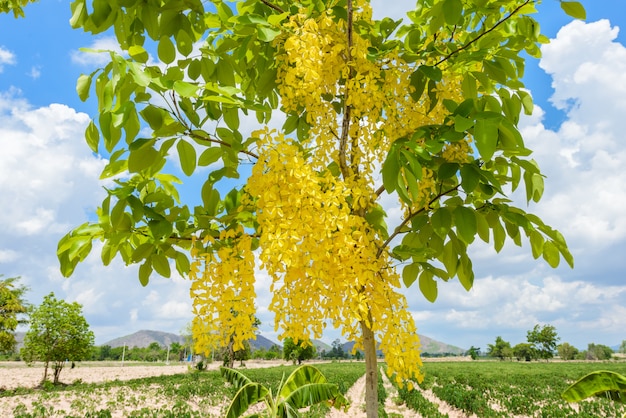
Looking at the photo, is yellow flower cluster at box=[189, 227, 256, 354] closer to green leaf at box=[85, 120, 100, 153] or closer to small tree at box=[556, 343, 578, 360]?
green leaf at box=[85, 120, 100, 153]

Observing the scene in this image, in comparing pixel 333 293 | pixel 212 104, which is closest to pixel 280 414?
pixel 333 293

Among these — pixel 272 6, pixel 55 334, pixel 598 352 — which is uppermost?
pixel 272 6

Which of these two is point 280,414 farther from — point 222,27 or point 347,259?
point 222,27

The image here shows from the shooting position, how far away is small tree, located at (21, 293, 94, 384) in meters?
18.0

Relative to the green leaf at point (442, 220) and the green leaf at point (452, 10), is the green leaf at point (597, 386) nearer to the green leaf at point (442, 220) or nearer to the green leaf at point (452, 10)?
the green leaf at point (442, 220)

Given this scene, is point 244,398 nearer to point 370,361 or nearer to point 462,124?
point 370,361

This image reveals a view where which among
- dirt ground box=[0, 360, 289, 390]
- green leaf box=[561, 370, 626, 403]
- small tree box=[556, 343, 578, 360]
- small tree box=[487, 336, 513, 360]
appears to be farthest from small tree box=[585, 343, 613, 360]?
green leaf box=[561, 370, 626, 403]

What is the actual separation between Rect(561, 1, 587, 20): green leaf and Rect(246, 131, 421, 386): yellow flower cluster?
1.27 metres

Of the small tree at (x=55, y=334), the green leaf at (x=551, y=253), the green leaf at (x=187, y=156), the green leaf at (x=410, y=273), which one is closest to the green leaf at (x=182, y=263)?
the green leaf at (x=187, y=156)

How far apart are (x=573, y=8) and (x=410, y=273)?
1.46 meters

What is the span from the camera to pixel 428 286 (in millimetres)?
2406

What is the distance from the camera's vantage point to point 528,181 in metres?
2.04

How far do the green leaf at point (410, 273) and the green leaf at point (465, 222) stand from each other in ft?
2.07

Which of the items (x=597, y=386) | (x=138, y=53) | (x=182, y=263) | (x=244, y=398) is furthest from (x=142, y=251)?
(x=597, y=386)
